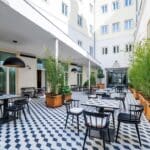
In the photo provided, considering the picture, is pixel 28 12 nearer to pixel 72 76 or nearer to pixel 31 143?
pixel 31 143

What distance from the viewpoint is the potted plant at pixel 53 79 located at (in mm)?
7930

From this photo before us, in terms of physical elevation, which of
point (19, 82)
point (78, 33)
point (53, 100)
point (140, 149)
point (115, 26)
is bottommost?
point (140, 149)

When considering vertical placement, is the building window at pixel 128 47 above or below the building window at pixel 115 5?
below

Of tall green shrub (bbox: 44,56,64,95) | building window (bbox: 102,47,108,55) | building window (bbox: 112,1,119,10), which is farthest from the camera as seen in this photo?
building window (bbox: 102,47,108,55)

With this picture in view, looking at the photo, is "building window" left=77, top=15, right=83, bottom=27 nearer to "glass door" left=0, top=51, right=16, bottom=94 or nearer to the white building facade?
the white building facade

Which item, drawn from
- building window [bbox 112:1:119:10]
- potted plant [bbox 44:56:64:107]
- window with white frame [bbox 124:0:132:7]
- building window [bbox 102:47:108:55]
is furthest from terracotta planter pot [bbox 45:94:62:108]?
building window [bbox 112:1:119:10]

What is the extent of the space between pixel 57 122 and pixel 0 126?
178 cm

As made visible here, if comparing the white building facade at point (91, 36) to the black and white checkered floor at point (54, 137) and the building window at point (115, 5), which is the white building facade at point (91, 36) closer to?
the building window at point (115, 5)

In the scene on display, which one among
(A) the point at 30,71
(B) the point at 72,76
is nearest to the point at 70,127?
(A) the point at 30,71

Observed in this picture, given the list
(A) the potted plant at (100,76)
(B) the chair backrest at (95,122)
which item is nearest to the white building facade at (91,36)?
(A) the potted plant at (100,76)

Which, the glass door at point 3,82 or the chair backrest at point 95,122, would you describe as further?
the glass door at point 3,82

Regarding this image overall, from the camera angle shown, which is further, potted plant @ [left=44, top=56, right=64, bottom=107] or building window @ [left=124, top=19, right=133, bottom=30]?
building window @ [left=124, top=19, right=133, bottom=30]

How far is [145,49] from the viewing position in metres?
6.73

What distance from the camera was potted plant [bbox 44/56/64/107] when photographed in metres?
7.93
